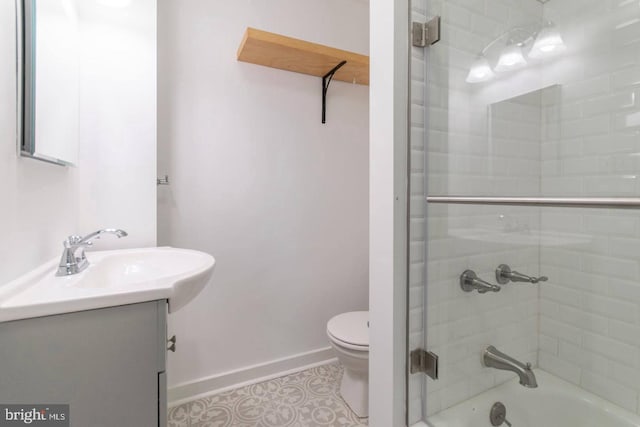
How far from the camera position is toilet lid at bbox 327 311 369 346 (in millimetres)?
1412

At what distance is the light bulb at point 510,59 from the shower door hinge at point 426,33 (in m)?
0.34

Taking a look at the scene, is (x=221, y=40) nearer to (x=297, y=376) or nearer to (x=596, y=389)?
(x=297, y=376)

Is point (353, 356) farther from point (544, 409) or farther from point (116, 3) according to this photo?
point (116, 3)

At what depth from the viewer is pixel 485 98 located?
106 centimetres

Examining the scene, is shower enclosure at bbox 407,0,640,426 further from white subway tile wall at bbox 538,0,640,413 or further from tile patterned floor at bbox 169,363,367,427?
tile patterned floor at bbox 169,363,367,427

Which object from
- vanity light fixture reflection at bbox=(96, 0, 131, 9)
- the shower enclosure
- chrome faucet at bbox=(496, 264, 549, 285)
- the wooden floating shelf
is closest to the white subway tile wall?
the shower enclosure

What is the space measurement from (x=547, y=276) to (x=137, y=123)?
1964 mm

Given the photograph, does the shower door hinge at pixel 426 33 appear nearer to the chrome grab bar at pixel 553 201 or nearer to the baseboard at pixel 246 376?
the chrome grab bar at pixel 553 201

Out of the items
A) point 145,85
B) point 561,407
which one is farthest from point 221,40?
point 561,407

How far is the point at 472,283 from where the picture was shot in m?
1.06

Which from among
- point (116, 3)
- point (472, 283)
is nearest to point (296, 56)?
point (116, 3)

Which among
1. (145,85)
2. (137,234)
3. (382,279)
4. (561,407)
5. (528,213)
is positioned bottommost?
(561,407)

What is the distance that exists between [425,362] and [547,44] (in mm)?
1345

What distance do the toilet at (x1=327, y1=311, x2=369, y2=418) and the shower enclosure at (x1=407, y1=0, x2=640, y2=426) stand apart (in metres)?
0.45
